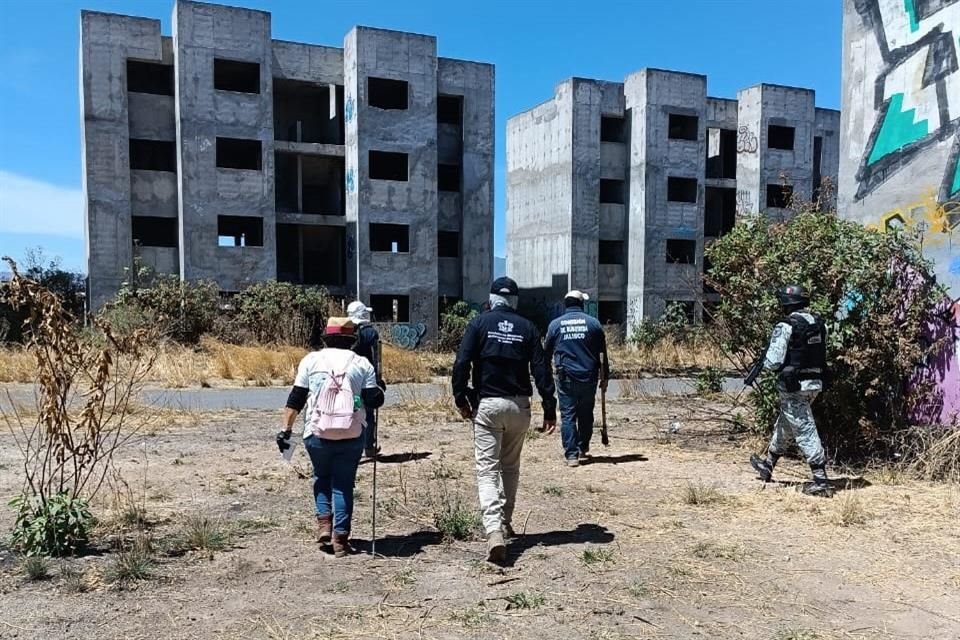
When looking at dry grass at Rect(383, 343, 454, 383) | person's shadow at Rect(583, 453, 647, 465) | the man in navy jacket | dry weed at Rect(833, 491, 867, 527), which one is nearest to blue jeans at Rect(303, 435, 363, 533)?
the man in navy jacket

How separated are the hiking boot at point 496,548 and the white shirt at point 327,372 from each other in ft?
3.84

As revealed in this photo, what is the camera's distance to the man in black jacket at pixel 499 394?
502 cm

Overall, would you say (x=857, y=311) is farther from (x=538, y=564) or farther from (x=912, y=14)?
(x=538, y=564)

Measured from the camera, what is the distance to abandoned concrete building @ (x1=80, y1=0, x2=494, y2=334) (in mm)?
26766

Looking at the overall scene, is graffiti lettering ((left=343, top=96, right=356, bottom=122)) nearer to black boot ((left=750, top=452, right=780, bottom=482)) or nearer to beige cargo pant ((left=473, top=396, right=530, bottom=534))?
black boot ((left=750, top=452, right=780, bottom=482))

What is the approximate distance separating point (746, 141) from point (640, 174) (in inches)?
251

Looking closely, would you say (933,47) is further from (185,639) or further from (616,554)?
(185,639)

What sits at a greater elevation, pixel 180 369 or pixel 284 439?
pixel 284 439

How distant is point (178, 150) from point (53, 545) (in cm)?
2502

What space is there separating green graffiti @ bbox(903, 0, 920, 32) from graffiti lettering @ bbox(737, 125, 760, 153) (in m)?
29.5

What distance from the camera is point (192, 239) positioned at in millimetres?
27016

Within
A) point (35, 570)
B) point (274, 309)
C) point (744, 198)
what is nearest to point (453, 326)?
point (274, 309)

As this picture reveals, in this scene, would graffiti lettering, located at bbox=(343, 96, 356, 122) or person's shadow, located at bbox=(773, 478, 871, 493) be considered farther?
graffiti lettering, located at bbox=(343, 96, 356, 122)

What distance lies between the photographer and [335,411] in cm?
477
